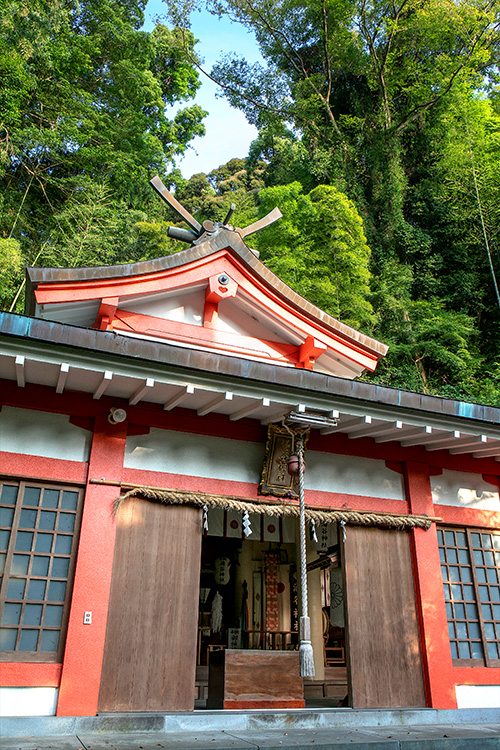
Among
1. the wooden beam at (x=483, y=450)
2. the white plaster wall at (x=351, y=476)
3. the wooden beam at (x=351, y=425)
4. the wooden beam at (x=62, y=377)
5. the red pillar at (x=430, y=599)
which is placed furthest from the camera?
the wooden beam at (x=483, y=450)

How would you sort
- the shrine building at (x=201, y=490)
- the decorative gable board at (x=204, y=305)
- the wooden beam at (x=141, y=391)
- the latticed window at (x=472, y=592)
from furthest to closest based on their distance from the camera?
the decorative gable board at (x=204, y=305)
the latticed window at (x=472, y=592)
the wooden beam at (x=141, y=391)
the shrine building at (x=201, y=490)

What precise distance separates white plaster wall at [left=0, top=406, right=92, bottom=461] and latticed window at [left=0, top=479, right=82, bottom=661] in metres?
0.35

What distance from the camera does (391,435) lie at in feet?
24.4

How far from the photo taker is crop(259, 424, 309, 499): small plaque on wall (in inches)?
271

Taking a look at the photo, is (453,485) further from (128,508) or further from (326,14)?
(326,14)

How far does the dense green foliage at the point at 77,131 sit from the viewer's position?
1823cm

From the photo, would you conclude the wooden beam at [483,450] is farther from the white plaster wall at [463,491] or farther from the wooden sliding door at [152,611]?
the wooden sliding door at [152,611]

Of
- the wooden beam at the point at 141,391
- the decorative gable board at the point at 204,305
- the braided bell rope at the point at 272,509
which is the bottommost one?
the braided bell rope at the point at 272,509

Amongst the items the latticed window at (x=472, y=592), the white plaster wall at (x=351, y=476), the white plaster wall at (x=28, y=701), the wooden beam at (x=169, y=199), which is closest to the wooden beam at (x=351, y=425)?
the white plaster wall at (x=351, y=476)

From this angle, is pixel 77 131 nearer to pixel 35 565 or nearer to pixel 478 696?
pixel 35 565

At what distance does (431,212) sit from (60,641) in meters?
23.4

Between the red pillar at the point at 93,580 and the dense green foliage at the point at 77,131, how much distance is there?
43.0ft

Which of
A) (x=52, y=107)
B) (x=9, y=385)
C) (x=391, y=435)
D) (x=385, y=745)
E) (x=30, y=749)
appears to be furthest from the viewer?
(x=52, y=107)

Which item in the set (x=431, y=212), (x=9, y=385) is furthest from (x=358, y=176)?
(x=9, y=385)
